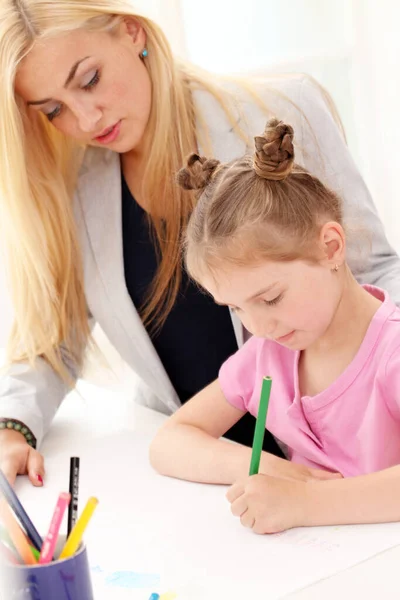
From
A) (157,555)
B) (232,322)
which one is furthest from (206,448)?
(232,322)

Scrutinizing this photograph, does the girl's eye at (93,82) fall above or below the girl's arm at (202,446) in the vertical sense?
above

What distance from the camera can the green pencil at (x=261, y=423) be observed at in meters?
0.85

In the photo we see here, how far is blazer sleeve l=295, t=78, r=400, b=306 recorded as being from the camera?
121 centimetres

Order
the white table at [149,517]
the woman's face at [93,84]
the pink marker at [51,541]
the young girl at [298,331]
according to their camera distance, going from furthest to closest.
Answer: the woman's face at [93,84]
the young girl at [298,331]
the white table at [149,517]
the pink marker at [51,541]

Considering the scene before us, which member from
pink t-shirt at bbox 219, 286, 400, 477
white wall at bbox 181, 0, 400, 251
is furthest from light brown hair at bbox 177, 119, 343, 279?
white wall at bbox 181, 0, 400, 251

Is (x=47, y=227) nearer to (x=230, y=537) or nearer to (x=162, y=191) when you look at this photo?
(x=162, y=191)

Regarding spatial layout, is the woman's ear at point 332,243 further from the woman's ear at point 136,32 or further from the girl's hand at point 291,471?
the woman's ear at point 136,32

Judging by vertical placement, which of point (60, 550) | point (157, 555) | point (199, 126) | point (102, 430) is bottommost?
point (102, 430)

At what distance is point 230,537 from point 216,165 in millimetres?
436

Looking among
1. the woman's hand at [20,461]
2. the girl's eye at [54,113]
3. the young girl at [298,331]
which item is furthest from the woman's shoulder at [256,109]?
the woman's hand at [20,461]

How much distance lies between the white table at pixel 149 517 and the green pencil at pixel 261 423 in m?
0.07

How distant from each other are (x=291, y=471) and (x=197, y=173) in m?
0.37

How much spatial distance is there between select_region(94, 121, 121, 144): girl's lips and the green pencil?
60 centimetres

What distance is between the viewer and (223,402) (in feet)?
3.78
